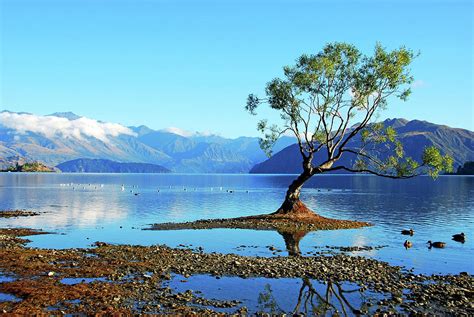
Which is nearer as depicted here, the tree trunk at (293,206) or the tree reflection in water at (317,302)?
the tree reflection in water at (317,302)

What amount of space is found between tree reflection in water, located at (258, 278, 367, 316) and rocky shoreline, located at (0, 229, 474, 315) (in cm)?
98

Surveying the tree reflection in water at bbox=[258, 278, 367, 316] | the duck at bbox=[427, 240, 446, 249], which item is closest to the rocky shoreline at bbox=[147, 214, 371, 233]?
the duck at bbox=[427, 240, 446, 249]

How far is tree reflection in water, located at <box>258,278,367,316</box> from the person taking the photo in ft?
82.7

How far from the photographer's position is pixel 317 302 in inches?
1057

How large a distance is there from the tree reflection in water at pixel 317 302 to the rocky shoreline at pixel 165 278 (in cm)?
98

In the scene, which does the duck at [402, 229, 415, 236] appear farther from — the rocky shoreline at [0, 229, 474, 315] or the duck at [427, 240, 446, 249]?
the rocky shoreline at [0, 229, 474, 315]

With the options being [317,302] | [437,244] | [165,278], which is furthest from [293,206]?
[317,302]

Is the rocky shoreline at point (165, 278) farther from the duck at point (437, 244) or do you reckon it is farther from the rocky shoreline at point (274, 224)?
the rocky shoreline at point (274, 224)

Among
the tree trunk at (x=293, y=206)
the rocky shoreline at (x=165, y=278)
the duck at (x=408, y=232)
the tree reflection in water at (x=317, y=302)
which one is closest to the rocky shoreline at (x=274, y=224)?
the tree trunk at (x=293, y=206)

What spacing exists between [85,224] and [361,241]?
1562 inches

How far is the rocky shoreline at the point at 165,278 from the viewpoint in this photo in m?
24.9

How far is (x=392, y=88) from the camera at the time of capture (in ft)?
220

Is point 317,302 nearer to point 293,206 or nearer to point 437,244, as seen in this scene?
point 437,244

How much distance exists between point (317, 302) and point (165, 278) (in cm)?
1040
